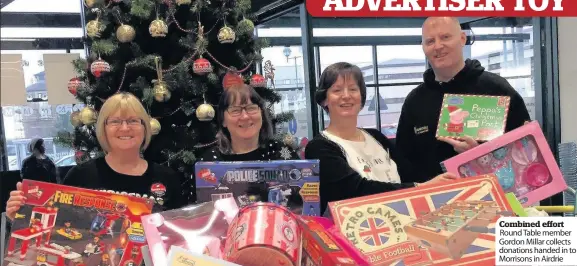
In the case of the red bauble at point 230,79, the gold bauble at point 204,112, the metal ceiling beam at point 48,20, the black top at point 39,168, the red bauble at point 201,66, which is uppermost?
the metal ceiling beam at point 48,20

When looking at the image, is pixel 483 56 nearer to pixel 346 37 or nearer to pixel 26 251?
pixel 346 37

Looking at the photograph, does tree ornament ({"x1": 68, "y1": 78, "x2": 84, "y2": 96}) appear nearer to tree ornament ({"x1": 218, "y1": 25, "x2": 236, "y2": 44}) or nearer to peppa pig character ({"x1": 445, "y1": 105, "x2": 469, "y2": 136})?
tree ornament ({"x1": 218, "y1": 25, "x2": 236, "y2": 44})

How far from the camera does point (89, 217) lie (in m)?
0.99

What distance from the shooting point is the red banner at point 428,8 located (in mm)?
1275

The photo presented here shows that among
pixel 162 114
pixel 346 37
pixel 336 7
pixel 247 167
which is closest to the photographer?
pixel 247 167

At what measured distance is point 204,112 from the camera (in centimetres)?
261

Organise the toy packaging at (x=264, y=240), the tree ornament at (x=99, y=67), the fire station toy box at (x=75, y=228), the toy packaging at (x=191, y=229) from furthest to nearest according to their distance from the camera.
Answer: the tree ornament at (x=99, y=67) → the fire station toy box at (x=75, y=228) → the toy packaging at (x=191, y=229) → the toy packaging at (x=264, y=240)

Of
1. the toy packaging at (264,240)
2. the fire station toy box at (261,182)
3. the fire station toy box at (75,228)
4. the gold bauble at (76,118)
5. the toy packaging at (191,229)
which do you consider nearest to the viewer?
the toy packaging at (264,240)

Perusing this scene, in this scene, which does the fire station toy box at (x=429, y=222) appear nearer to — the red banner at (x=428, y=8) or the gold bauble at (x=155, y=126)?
the red banner at (x=428, y=8)

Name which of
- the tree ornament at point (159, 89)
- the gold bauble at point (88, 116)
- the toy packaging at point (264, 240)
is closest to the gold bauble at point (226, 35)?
the tree ornament at point (159, 89)

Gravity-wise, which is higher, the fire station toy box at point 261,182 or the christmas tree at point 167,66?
the christmas tree at point 167,66

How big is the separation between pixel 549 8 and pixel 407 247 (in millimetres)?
894

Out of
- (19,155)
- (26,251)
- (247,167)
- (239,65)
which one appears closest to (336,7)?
(247,167)

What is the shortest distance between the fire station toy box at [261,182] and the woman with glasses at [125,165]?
1.78 ft
